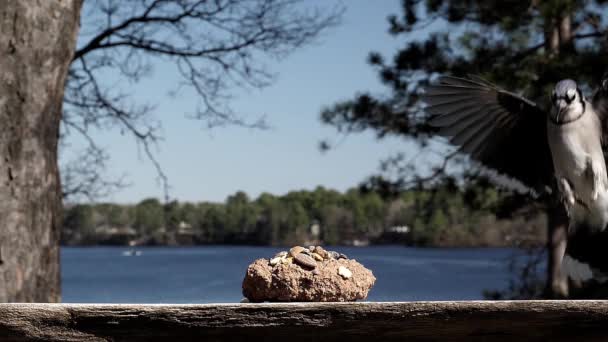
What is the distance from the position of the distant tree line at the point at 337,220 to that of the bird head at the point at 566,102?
213 centimetres

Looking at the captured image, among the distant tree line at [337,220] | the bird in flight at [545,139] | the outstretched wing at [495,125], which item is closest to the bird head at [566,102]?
the bird in flight at [545,139]

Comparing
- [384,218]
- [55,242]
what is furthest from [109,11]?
[384,218]

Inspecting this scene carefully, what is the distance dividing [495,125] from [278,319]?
3.39ft

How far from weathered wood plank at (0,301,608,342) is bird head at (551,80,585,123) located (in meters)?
0.51

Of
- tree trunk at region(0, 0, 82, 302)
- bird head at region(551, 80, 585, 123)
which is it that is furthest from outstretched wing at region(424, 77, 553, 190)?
tree trunk at region(0, 0, 82, 302)

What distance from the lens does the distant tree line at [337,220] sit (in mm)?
7512

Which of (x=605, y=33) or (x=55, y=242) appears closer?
(x=55, y=242)

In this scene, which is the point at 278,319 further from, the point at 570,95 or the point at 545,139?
the point at 545,139

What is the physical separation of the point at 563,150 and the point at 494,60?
5.39 metres

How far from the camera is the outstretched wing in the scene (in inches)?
83.7

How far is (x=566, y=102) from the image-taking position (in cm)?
179

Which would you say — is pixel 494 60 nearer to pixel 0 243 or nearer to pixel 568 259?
pixel 0 243

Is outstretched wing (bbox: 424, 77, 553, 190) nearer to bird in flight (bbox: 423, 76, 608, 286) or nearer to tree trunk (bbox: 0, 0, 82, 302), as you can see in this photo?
bird in flight (bbox: 423, 76, 608, 286)

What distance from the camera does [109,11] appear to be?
6.20 metres
